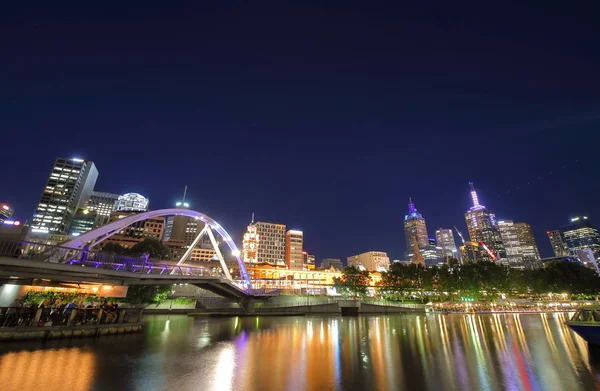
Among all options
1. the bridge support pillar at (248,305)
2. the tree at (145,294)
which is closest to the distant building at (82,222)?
the tree at (145,294)

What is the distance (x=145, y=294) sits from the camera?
4406 cm

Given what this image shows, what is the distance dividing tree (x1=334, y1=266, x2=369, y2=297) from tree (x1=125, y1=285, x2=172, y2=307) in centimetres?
5027

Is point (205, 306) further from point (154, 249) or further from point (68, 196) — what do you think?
point (68, 196)

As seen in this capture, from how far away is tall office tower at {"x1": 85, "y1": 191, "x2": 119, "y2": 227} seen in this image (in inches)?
6757

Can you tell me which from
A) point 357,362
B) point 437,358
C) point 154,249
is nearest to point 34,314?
point 357,362

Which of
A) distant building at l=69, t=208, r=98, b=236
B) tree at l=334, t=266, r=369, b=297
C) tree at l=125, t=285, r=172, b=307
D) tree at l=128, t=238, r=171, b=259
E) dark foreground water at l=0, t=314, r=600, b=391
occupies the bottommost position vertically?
dark foreground water at l=0, t=314, r=600, b=391

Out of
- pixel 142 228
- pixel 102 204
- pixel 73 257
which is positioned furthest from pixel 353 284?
pixel 102 204

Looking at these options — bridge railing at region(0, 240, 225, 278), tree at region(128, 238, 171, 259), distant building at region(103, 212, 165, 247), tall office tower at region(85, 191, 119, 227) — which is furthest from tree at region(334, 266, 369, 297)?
tall office tower at region(85, 191, 119, 227)

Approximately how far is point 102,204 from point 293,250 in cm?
12352

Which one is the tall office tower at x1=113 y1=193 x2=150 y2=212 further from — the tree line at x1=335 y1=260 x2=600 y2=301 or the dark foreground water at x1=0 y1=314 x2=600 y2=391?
the dark foreground water at x1=0 y1=314 x2=600 y2=391

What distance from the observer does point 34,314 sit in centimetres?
2041

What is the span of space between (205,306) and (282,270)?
2656 inches

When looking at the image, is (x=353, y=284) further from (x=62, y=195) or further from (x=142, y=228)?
(x=62, y=195)

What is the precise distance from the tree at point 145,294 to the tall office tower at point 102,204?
152 m
